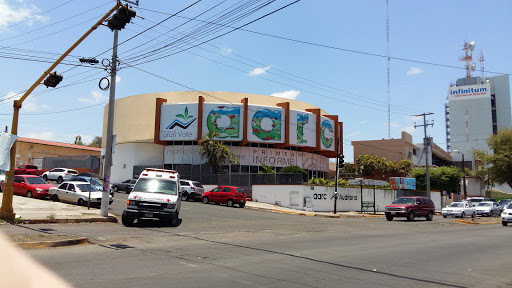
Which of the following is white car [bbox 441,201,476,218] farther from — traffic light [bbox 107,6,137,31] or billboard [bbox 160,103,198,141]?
traffic light [bbox 107,6,137,31]

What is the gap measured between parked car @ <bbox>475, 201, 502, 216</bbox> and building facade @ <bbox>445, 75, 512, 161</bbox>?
7694 centimetres

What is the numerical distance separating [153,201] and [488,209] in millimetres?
33536

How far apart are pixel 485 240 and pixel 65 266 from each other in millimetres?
15173

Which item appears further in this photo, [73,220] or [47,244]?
[73,220]

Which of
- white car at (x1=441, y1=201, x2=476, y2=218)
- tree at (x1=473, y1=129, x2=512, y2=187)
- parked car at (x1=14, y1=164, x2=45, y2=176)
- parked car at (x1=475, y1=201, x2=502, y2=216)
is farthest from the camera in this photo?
tree at (x1=473, y1=129, x2=512, y2=187)

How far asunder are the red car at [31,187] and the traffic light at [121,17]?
656 inches

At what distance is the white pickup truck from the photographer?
15672mm

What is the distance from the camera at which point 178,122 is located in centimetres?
4241

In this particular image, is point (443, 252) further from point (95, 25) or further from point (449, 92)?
point (449, 92)

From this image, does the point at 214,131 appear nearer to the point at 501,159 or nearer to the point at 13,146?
the point at 13,146

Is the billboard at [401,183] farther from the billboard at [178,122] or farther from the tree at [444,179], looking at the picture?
the billboard at [178,122]

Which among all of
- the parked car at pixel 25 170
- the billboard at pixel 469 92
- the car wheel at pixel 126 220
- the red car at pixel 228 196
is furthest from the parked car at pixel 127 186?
the billboard at pixel 469 92

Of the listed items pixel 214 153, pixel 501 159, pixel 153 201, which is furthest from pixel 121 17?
pixel 501 159

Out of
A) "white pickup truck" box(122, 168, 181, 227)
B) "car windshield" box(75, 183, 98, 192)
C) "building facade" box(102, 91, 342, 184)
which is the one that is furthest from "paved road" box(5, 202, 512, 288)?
"building facade" box(102, 91, 342, 184)
